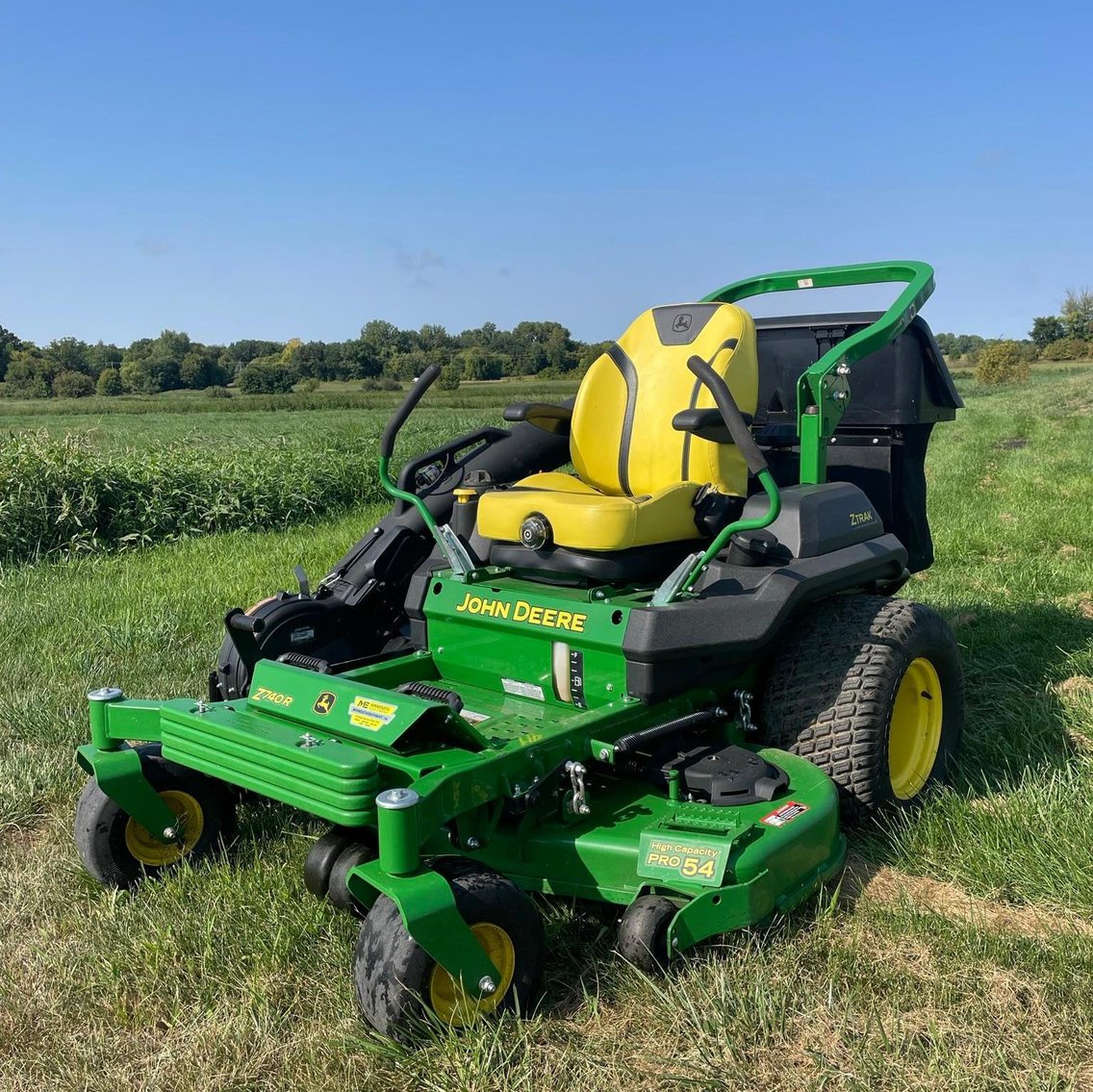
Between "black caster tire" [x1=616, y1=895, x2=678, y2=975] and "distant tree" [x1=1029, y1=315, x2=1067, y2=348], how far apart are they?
81.9m

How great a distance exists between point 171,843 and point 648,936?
1595mm

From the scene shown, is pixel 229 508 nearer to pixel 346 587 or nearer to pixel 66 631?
pixel 66 631

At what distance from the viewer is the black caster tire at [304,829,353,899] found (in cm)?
291

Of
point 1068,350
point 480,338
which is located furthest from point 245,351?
point 1068,350

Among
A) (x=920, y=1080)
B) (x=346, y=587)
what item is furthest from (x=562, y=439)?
(x=920, y=1080)

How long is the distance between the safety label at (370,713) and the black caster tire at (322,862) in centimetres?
36

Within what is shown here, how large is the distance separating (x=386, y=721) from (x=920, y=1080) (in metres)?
1.50

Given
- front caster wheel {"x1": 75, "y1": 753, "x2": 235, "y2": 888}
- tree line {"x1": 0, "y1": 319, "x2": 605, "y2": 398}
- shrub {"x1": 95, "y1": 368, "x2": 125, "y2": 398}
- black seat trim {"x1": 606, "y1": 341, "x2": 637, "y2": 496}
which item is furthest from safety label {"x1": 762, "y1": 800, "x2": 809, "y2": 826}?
shrub {"x1": 95, "y1": 368, "x2": 125, "y2": 398}

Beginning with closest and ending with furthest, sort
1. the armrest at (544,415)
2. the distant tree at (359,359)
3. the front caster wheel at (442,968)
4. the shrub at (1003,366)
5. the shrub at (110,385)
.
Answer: the front caster wheel at (442,968)
the armrest at (544,415)
the distant tree at (359,359)
the shrub at (110,385)
the shrub at (1003,366)

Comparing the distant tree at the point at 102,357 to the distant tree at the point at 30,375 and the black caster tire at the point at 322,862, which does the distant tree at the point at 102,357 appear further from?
the black caster tire at the point at 322,862

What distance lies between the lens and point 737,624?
329 centimetres

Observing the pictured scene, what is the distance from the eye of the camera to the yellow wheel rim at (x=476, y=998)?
93.2 inches

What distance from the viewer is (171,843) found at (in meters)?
3.30

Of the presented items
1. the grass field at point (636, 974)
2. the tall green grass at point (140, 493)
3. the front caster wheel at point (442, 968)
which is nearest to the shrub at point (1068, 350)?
the tall green grass at point (140, 493)
